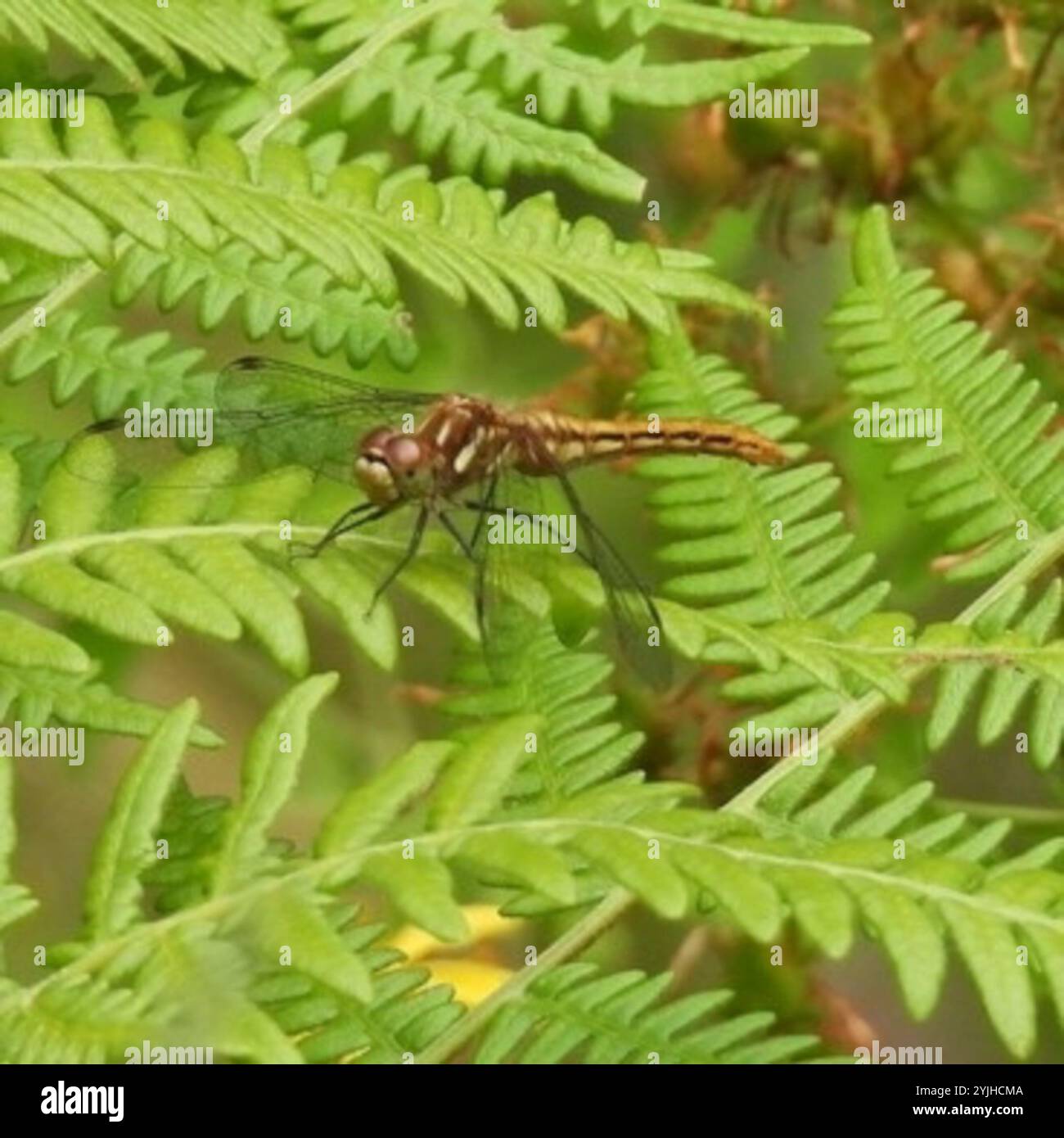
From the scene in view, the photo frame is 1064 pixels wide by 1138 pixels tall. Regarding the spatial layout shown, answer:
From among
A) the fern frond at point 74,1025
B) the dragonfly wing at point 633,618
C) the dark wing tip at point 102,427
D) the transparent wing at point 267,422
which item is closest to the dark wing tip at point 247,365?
the transparent wing at point 267,422

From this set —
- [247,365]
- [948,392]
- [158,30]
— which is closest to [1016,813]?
[948,392]

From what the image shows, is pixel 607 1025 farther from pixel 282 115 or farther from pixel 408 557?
pixel 282 115

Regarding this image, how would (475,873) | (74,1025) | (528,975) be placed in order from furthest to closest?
(528,975)
(475,873)
(74,1025)

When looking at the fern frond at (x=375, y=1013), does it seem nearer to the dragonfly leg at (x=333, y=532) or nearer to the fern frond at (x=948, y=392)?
the dragonfly leg at (x=333, y=532)

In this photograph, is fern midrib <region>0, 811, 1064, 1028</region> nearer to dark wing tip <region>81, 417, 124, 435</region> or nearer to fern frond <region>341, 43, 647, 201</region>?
dark wing tip <region>81, 417, 124, 435</region>

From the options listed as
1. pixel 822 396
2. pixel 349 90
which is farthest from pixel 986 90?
pixel 349 90
